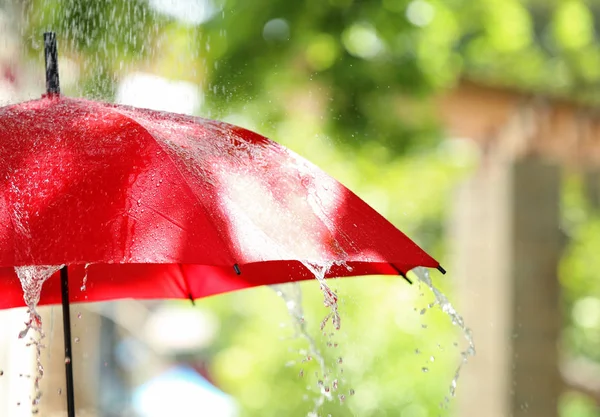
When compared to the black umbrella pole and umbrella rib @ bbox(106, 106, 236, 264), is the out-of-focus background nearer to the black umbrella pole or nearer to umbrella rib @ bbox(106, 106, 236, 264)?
the black umbrella pole

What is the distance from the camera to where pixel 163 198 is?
3.49ft

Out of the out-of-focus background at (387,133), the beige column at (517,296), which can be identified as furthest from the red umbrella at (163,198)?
Answer: the beige column at (517,296)

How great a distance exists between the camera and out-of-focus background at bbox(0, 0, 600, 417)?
339 cm

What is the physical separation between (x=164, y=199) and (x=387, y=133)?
8.32ft

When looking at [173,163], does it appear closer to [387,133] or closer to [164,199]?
[164,199]

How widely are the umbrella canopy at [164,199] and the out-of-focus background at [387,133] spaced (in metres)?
0.94

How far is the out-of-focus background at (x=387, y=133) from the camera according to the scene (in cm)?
339

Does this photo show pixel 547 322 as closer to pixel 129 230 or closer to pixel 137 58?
pixel 137 58

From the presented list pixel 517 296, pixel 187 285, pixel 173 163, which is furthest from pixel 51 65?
pixel 517 296

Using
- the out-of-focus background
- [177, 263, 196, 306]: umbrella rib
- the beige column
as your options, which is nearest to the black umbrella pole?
[177, 263, 196, 306]: umbrella rib

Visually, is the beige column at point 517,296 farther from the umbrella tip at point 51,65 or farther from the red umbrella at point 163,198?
the umbrella tip at point 51,65

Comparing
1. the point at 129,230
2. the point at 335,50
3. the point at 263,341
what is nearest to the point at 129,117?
the point at 129,230

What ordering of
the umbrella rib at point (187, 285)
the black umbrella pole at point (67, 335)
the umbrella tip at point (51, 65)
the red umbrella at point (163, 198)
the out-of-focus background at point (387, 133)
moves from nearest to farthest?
1. the red umbrella at point (163, 198)
2. the umbrella tip at point (51, 65)
3. the black umbrella pole at point (67, 335)
4. the umbrella rib at point (187, 285)
5. the out-of-focus background at point (387, 133)

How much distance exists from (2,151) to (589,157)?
367 centimetres
